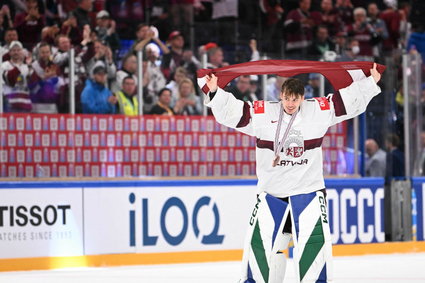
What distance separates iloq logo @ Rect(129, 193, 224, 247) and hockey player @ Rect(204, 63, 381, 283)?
3846 mm

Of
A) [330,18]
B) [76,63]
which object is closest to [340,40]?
[330,18]

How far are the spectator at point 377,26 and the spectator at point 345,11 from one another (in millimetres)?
278

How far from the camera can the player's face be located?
21.0ft

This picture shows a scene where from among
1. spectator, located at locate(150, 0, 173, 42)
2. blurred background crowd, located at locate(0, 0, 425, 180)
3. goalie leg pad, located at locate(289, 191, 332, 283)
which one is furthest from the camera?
spectator, located at locate(150, 0, 173, 42)

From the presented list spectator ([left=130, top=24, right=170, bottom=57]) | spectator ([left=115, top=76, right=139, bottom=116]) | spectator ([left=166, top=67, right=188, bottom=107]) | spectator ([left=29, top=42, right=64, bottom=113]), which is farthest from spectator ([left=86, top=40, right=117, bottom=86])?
spectator ([left=166, top=67, right=188, bottom=107])

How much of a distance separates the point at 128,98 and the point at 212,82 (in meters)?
4.19

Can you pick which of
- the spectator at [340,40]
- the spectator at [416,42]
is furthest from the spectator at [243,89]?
the spectator at [416,42]

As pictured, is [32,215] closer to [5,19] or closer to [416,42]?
[5,19]

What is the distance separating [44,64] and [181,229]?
2.28 m

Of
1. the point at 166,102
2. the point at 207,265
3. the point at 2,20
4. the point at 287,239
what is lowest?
the point at 207,265

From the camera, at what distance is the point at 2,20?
1158 centimetres

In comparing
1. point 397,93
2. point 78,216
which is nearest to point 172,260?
point 78,216

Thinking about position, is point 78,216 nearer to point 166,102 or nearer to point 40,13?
point 166,102

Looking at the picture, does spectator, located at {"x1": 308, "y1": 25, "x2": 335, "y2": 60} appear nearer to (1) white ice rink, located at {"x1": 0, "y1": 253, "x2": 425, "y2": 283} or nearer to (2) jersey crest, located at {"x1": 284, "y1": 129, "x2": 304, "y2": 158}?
(1) white ice rink, located at {"x1": 0, "y1": 253, "x2": 425, "y2": 283}
